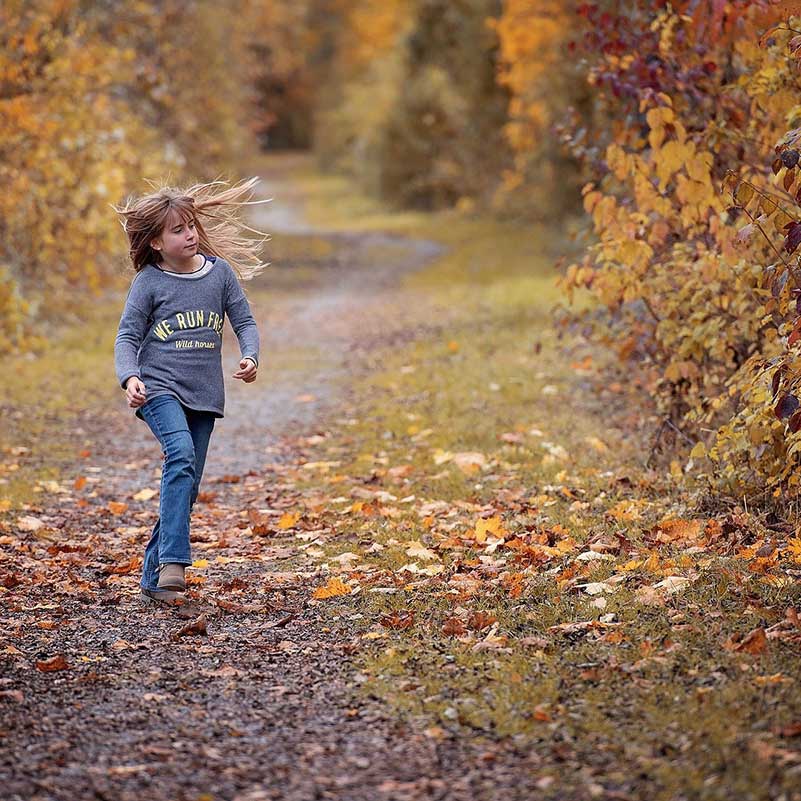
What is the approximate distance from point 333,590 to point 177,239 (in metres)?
1.73

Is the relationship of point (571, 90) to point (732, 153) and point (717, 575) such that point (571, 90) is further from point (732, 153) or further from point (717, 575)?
point (717, 575)

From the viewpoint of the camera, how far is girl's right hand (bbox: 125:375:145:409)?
5.41m

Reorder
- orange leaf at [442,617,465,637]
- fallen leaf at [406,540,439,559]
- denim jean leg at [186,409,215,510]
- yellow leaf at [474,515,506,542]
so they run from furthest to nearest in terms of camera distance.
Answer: yellow leaf at [474,515,506,542] < fallen leaf at [406,540,439,559] < denim jean leg at [186,409,215,510] < orange leaf at [442,617,465,637]

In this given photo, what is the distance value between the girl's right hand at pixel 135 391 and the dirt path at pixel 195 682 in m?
0.93

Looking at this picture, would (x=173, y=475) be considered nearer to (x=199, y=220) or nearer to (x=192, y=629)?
(x=192, y=629)

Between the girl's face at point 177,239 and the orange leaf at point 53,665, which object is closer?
the orange leaf at point 53,665

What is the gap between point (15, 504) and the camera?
24.8ft

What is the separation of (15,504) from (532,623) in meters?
3.80

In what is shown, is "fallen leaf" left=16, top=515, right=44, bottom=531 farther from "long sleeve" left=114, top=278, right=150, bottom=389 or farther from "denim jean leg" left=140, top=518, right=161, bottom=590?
"long sleeve" left=114, top=278, right=150, bottom=389

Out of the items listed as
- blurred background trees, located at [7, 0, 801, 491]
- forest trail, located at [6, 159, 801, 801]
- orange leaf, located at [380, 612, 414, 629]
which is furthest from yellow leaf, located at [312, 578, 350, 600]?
blurred background trees, located at [7, 0, 801, 491]

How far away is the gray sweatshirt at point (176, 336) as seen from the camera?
18.7 ft

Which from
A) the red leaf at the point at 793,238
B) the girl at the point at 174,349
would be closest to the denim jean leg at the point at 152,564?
the girl at the point at 174,349

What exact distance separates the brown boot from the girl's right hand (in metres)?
0.75

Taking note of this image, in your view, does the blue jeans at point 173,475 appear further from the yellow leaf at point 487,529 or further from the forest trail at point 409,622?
the yellow leaf at point 487,529
